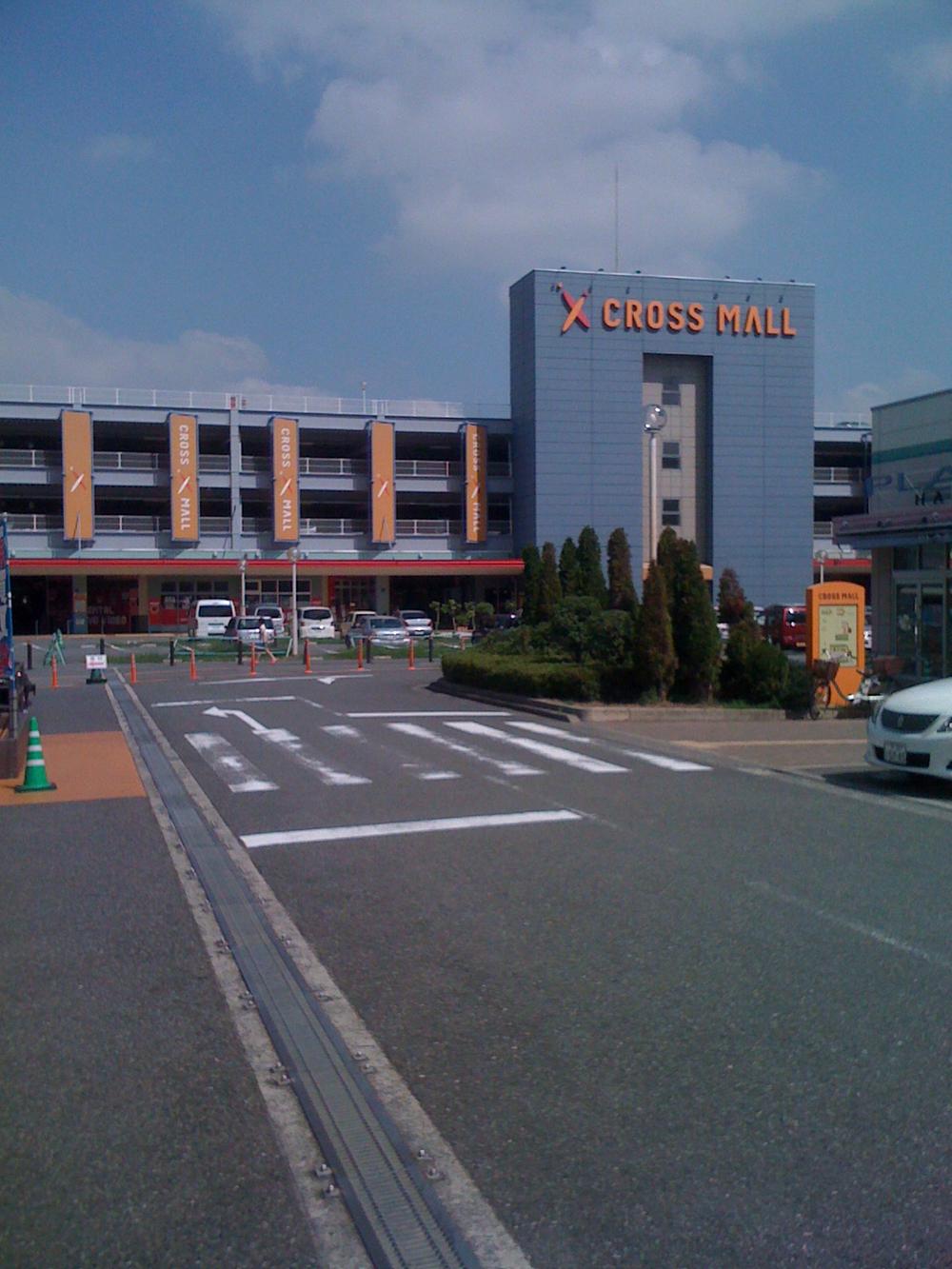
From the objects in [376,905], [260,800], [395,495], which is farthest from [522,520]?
[376,905]

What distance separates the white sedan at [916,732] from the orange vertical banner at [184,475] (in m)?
52.6

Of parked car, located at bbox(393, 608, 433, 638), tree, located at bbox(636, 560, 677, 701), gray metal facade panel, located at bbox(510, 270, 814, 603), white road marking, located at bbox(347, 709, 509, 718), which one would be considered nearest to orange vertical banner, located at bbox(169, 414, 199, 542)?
parked car, located at bbox(393, 608, 433, 638)

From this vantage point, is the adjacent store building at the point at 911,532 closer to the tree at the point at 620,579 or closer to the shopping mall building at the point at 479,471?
the tree at the point at 620,579

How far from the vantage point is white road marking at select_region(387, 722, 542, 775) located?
47.9 ft

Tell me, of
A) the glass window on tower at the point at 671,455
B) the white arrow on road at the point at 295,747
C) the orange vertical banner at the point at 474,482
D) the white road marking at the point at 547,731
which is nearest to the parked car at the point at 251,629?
the orange vertical banner at the point at 474,482

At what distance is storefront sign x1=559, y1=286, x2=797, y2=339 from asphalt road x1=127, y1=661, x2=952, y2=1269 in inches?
2001

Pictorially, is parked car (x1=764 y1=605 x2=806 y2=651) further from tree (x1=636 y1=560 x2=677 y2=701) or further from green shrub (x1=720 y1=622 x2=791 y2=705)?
tree (x1=636 y1=560 x2=677 y2=701)

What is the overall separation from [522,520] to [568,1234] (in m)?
61.7

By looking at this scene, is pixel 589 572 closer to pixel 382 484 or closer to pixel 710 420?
pixel 382 484

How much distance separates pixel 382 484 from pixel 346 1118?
60399 mm

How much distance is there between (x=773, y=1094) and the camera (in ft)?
16.5

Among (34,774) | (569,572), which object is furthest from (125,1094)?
(569,572)

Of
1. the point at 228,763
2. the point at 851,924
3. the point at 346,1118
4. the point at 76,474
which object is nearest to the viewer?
the point at 346,1118

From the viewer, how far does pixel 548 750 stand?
16.5 metres
